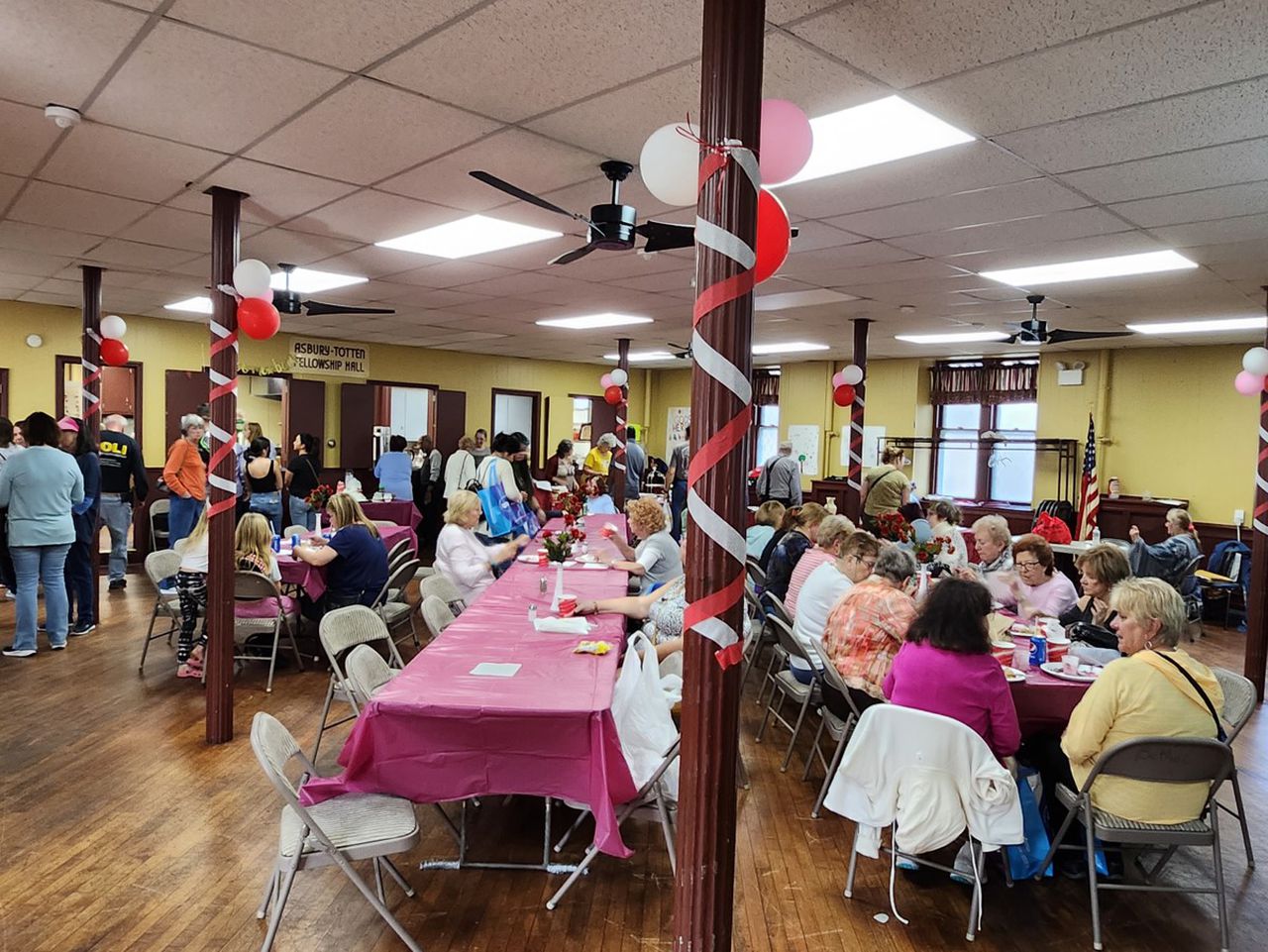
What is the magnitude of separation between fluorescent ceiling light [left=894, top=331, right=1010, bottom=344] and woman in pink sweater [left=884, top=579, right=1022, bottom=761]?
7148 millimetres

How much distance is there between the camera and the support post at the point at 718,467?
1881 mm

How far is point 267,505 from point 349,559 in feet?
9.74

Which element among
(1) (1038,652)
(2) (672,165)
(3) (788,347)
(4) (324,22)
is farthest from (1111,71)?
(3) (788,347)

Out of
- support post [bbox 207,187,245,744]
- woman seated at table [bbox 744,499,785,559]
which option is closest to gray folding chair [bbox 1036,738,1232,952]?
woman seated at table [bbox 744,499,785,559]

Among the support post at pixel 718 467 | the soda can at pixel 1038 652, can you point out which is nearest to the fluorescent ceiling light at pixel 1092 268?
the soda can at pixel 1038 652

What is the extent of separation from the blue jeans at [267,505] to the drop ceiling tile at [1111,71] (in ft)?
22.4

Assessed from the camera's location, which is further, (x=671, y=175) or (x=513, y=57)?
(x=513, y=57)

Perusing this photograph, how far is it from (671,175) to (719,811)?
1720mm

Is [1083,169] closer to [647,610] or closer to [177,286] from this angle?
[647,610]

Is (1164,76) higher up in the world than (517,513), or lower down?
higher up

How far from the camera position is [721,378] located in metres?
1.91

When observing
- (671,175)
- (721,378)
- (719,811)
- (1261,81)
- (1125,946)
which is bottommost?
(1125,946)

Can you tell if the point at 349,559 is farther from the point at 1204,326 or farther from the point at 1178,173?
the point at 1204,326

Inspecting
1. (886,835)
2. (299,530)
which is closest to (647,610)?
(886,835)
